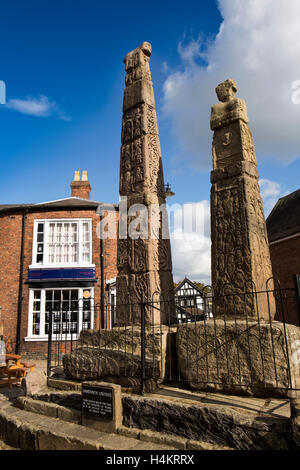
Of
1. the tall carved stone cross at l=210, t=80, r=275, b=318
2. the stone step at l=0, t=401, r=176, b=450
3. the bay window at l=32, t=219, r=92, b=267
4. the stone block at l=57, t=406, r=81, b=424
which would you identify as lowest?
the stone step at l=0, t=401, r=176, b=450

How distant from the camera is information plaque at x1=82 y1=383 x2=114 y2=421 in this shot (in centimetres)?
382

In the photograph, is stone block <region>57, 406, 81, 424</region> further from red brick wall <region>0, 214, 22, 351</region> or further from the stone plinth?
red brick wall <region>0, 214, 22, 351</region>

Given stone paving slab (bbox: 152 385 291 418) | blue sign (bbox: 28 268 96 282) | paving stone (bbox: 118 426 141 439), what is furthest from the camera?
blue sign (bbox: 28 268 96 282)

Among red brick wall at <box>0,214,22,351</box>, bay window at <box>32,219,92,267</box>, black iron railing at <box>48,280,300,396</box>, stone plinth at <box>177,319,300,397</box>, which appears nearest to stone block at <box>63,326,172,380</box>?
black iron railing at <box>48,280,300,396</box>

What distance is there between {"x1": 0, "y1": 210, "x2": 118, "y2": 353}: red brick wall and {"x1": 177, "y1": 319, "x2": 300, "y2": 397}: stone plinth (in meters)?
9.03

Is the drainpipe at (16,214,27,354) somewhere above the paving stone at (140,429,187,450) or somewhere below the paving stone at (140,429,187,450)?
Result: above

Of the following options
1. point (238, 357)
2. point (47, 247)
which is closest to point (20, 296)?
point (47, 247)

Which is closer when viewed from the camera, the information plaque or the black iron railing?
the black iron railing

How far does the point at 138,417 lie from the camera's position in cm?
371

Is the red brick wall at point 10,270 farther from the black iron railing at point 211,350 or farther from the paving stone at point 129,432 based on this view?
the paving stone at point 129,432

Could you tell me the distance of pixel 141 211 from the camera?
5.72 m

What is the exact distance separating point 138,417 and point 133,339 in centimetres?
115

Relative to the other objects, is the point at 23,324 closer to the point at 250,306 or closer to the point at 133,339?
the point at 133,339
